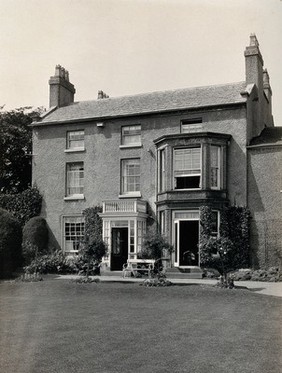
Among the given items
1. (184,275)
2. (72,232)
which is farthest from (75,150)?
(184,275)

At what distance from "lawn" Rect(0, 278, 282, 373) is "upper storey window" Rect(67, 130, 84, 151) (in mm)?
14153

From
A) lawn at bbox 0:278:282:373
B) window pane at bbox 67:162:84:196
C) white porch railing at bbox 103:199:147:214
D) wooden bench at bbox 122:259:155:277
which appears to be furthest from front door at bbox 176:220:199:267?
lawn at bbox 0:278:282:373

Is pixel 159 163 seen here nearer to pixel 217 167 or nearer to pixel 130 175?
pixel 130 175

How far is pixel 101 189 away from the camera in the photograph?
2841cm

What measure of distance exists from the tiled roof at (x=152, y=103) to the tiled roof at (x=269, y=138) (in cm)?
222

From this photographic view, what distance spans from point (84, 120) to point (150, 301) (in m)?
16.4

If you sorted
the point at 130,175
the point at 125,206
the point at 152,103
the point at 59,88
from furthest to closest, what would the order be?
1. the point at 59,88
2. the point at 152,103
3. the point at 130,175
4. the point at 125,206

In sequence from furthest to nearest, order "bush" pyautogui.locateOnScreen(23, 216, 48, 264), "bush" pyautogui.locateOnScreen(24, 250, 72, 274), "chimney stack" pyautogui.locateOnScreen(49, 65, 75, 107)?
"chimney stack" pyautogui.locateOnScreen(49, 65, 75, 107)
"bush" pyautogui.locateOnScreen(23, 216, 48, 264)
"bush" pyautogui.locateOnScreen(24, 250, 72, 274)

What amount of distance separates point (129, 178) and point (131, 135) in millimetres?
2445

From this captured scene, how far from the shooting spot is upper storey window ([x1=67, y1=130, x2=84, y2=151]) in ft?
97.1

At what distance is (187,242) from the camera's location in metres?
24.9

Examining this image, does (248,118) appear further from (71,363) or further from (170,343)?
(71,363)

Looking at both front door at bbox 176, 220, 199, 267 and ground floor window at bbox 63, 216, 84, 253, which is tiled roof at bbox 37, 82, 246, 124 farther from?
front door at bbox 176, 220, 199, 267

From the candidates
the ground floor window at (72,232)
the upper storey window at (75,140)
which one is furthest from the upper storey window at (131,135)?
the ground floor window at (72,232)
